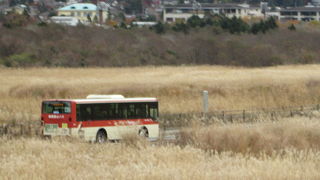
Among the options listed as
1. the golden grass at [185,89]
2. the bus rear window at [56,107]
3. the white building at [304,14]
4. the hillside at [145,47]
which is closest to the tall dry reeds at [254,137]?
the bus rear window at [56,107]

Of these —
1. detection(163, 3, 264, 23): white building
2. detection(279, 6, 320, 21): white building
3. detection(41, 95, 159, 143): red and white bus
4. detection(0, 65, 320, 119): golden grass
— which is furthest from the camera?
detection(279, 6, 320, 21): white building

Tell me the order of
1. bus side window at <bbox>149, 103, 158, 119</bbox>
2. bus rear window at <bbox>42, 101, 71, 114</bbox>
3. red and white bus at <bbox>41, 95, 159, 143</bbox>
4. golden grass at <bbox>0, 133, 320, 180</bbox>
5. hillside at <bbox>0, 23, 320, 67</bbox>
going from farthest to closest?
hillside at <bbox>0, 23, 320, 67</bbox> < bus side window at <bbox>149, 103, 158, 119</bbox> < bus rear window at <bbox>42, 101, 71, 114</bbox> < red and white bus at <bbox>41, 95, 159, 143</bbox> < golden grass at <bbox>0, 133, 320, 180</bbox>

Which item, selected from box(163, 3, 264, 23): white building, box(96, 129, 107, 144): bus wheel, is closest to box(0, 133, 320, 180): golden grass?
box(96, 129, 107, 144): bus wheel

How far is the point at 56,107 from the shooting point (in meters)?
32.9

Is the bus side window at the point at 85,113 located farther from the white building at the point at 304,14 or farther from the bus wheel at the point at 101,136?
the white building at the point at 304,14

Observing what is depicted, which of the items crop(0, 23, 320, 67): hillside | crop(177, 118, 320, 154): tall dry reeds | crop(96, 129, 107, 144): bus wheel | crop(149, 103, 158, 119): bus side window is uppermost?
crop(177, 118, 320, 154): tall dry reeds

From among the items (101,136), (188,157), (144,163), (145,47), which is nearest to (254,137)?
(188,157)

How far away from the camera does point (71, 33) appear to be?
308 ft

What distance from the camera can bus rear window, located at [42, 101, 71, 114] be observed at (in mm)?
32531

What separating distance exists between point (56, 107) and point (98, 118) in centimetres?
167

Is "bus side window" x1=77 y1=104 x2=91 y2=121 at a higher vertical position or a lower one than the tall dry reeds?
lower

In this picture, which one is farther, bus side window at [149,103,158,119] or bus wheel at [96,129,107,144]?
bus side window at [149,103,158,119]

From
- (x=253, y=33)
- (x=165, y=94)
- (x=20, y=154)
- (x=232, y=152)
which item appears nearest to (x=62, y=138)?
(x=20, y=154)

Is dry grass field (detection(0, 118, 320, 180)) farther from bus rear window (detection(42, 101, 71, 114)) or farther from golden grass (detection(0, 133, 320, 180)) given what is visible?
bus rear window (detection(42, 101, 71, 114))
